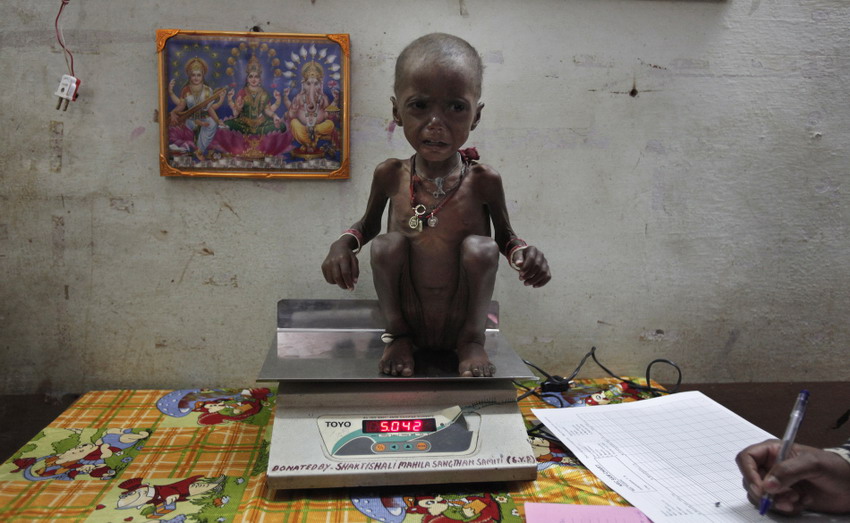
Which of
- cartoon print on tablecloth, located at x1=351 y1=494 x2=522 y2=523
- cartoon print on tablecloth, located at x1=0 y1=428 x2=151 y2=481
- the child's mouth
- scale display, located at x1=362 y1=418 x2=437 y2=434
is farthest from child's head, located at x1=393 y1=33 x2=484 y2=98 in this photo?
cartoon print on tablecloth, located at x1=0 y1=428 x2=151 y2=481

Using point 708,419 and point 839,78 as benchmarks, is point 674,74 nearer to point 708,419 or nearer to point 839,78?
point 839,78

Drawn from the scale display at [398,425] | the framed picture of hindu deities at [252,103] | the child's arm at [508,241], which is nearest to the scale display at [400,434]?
the scale display at [398,425]

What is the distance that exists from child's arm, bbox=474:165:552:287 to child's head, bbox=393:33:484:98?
0.56ft

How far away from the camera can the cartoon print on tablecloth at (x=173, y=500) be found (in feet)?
2.75

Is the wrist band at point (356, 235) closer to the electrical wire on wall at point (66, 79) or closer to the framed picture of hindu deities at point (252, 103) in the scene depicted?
the framed picture of hindu deities at point (252, 103)

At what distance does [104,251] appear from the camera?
1.35 meters

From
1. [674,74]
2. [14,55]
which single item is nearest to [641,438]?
[674,74]

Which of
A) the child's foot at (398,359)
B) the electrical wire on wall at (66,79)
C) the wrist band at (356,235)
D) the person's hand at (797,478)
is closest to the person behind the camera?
the person's hand at (797,478)

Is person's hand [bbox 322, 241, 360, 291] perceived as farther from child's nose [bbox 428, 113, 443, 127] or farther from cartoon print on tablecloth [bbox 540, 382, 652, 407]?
cartoon print on tablecloth [bbox 540, 382, 652, 407]

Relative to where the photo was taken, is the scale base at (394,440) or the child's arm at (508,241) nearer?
the scale base at (394,440)

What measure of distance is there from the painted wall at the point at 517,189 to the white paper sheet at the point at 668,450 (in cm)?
31

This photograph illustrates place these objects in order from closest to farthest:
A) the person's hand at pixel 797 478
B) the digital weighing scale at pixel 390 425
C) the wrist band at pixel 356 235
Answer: the person's hand at pixel 797 478, the digital weighing scale at pixel 390 425, the wrist band at pixel 356 235

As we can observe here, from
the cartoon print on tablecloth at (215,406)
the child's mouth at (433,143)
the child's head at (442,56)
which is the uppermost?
the child's head at (442,56)

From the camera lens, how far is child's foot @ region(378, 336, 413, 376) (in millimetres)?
991
